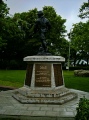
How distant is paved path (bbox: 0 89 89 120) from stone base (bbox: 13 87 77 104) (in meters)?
0.26

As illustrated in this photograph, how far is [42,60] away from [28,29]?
114 ft

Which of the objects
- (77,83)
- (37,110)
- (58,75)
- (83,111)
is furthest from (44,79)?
(77,83)

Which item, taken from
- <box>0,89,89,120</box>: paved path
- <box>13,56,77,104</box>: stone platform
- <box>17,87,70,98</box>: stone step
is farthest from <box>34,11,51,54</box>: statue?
<box>0,89,89,120</box>: paved path

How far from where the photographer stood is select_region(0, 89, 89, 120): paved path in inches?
324

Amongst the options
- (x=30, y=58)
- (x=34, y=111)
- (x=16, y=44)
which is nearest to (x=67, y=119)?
(x=34, y=111)

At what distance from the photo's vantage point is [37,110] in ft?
29.7

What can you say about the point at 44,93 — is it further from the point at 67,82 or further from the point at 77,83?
the point at 67,82

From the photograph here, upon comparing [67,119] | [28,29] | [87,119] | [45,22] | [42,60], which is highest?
[28,29]

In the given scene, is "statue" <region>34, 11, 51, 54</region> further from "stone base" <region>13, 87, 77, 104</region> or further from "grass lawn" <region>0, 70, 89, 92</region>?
"grass lawn" <region>0, 70, 89, 92</region>

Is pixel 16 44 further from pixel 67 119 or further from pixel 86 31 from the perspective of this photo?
pixel 67 119

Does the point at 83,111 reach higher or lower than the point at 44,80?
lower

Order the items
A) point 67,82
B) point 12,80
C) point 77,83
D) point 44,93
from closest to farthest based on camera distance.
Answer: point 44,93
point 77,83
point 67,82
point 12,80

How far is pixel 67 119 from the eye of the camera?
8.09 metres

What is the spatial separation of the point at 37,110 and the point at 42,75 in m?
2.59
